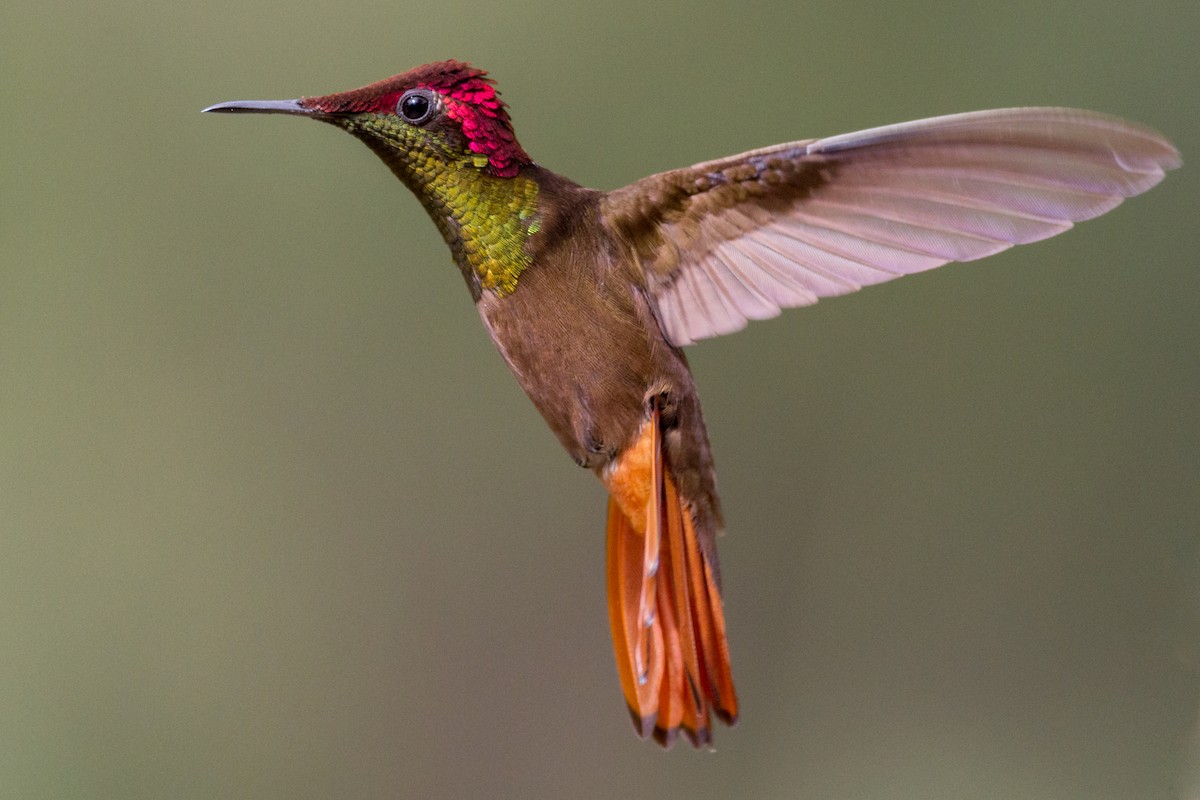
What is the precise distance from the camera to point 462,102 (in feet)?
2.23

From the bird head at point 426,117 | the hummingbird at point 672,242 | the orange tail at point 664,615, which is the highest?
the bird head at point 426,117

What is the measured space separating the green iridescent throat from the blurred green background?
36.1 inches

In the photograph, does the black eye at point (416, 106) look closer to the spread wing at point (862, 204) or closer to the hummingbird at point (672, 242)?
the hummingbird at point (672, 242)

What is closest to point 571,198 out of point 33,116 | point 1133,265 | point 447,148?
point 447,148

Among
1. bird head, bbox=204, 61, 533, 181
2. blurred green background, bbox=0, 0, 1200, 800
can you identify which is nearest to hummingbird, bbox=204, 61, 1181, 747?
bird head, bbox=204, 61, 533, 181

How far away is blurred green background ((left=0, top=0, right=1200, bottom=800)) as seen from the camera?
1594mm

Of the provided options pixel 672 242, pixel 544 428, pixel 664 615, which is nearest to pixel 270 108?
pixel 672 242

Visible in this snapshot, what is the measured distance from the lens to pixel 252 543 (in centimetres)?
175

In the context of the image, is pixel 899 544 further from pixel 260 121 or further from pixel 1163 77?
pixel 260 121

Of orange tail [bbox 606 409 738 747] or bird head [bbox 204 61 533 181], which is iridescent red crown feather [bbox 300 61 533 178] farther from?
orange tail [bbox 606 409 738 747]

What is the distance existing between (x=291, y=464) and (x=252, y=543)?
133mm

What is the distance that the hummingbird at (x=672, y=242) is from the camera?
625 mm

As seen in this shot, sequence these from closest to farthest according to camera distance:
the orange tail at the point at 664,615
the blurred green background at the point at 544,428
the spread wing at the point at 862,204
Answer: the spread wing at the point at 862,204
the orange tail at the point at 664,615
the blurred green background at the point at 544,428

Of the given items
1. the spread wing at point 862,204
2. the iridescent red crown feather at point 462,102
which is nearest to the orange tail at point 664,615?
the spread wing at point 862,204
